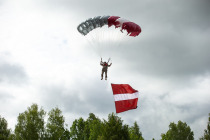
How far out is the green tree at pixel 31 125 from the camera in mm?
29328

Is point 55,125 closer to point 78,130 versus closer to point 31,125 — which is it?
point 31,125

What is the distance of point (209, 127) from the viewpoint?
42.2 metres

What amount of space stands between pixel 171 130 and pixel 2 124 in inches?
1454

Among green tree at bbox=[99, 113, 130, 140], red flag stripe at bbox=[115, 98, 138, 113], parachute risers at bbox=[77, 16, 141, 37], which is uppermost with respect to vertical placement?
parachute risers at bbox=[77, 16, 141, 37]

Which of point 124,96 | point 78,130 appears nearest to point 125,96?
point 124,96

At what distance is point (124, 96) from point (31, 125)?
12280 mm

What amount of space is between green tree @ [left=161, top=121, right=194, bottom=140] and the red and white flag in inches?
1259

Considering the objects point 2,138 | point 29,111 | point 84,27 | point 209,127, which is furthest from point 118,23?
point 209,127

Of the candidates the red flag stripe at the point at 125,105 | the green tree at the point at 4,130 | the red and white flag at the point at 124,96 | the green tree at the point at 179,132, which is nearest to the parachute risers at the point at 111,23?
the red and white flag at the point at 124,96

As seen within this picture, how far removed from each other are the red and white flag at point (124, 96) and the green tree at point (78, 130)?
934 inches

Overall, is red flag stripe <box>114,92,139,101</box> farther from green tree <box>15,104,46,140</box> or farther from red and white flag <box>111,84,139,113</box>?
green tree <box>15,104,46,140</box>

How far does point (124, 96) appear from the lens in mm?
25328

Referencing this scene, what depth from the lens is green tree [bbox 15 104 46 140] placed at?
29.3 metres

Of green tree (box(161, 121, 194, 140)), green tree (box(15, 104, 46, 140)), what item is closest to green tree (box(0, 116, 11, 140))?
green tree (box(15, 104, 46, 140))
